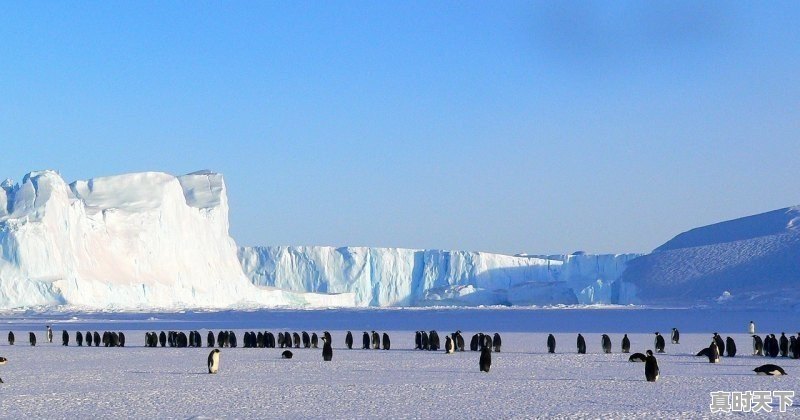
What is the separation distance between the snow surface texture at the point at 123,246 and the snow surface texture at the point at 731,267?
74.0ft

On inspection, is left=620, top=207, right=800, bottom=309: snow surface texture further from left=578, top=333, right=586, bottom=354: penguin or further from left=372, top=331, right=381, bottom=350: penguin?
left=578, top=333, right=586, bottom=354: penguin

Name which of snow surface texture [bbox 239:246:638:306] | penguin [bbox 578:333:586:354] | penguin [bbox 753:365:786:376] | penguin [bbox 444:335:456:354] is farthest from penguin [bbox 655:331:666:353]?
snow surface texture [bbox 239:246:638:306]

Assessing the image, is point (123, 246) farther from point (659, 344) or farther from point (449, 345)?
point (659, 344)

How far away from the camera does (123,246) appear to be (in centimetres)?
6312

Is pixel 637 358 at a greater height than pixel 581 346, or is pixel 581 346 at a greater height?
pixel 581 346

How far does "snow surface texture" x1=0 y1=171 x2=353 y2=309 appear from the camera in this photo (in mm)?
55594

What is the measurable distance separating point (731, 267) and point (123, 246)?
38359mm

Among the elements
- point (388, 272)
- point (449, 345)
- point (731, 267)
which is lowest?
point (449, 345)

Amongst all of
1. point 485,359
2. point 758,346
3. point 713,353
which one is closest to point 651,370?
point 485,359

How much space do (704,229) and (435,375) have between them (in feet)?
221

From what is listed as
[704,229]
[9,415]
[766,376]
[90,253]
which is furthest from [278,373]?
[704,229]

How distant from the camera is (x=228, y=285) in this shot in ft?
230

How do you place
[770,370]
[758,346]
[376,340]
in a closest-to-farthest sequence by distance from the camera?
[770,370], [758,346], [376,340]

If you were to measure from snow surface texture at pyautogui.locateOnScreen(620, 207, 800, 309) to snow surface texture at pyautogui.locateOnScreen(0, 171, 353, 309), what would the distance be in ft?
74.0
